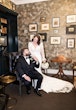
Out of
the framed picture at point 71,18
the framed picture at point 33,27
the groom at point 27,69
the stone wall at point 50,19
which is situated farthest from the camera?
the framed picture at point 33,27

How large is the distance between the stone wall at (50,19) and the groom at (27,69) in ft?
6.62

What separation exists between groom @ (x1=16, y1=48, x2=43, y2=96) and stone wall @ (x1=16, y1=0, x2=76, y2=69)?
202 centimetres

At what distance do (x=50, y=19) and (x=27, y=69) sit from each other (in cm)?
266

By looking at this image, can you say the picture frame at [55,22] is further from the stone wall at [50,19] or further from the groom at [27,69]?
the groom at [27,69]

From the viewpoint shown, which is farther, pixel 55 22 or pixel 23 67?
pixel 55 22

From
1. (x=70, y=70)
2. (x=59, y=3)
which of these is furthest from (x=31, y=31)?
(x=70, y=70)

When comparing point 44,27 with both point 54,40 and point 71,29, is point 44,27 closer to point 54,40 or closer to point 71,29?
point 54,40

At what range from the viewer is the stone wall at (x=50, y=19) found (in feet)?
17.3

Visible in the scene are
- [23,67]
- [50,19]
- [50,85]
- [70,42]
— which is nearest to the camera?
[23,67]

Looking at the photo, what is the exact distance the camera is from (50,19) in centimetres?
545

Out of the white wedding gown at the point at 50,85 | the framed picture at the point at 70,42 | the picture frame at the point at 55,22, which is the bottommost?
the white wedding gown at the point at 50,85

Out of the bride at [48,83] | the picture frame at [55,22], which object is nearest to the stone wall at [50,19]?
the picture frame at [55,22]

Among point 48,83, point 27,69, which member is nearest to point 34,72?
point 27,69

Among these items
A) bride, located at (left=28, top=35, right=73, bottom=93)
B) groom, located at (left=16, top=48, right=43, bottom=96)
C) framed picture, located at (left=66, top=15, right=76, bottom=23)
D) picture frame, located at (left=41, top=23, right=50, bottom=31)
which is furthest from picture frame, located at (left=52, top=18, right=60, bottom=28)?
groom, located at (left=16, top=48, right=43, bottom=96)
